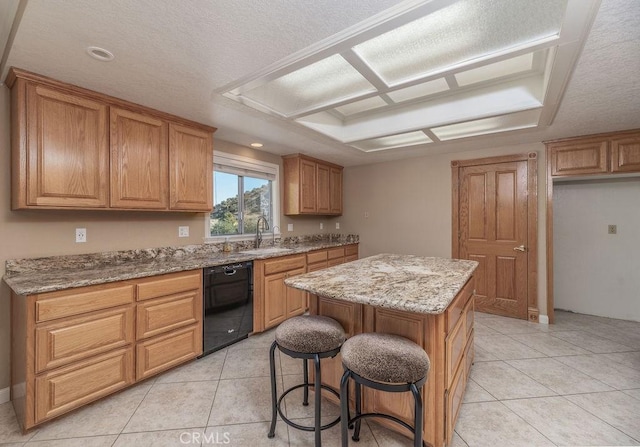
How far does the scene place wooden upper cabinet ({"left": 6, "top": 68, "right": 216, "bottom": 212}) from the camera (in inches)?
72.9

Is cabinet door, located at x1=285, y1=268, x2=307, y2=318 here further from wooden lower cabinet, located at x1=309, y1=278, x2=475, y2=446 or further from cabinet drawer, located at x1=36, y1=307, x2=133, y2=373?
cabinet drawer, located at x1=36, y1=307, x2=133, y2=373

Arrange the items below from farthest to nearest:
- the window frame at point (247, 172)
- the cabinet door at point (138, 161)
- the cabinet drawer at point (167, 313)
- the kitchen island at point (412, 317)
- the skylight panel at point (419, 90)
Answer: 1. the window frame at point (247, 172)
2. the skylight panel at point (419, 90)
3. the cabinet door at point (138, 161)
4. the cabinet drawer at point (167, 313)
5. the kitchen island at point (412, 317)

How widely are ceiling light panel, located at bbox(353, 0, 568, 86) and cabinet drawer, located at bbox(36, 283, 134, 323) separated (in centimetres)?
229

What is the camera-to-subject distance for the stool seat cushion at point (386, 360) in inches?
46.9

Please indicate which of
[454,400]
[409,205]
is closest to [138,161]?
[454,400]

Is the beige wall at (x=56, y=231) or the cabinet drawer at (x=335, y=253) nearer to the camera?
the beige wall at (x=56, y=231)

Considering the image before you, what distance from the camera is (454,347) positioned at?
1.67 metres

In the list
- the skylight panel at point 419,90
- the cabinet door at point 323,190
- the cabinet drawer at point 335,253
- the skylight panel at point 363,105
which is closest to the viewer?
the skylight panel at point 419,90

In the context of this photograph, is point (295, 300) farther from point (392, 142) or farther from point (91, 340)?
point (392, 142)

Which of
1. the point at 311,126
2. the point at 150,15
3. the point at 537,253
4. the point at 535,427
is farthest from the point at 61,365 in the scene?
the point at 537,253

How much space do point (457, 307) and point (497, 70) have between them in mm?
1933

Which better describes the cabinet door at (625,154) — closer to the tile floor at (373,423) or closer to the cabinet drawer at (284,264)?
the tile floor at (373,423)

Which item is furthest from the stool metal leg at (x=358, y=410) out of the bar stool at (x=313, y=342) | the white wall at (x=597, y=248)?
the white wall at (x=597, y=248)

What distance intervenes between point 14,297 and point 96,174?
39.0 inches
